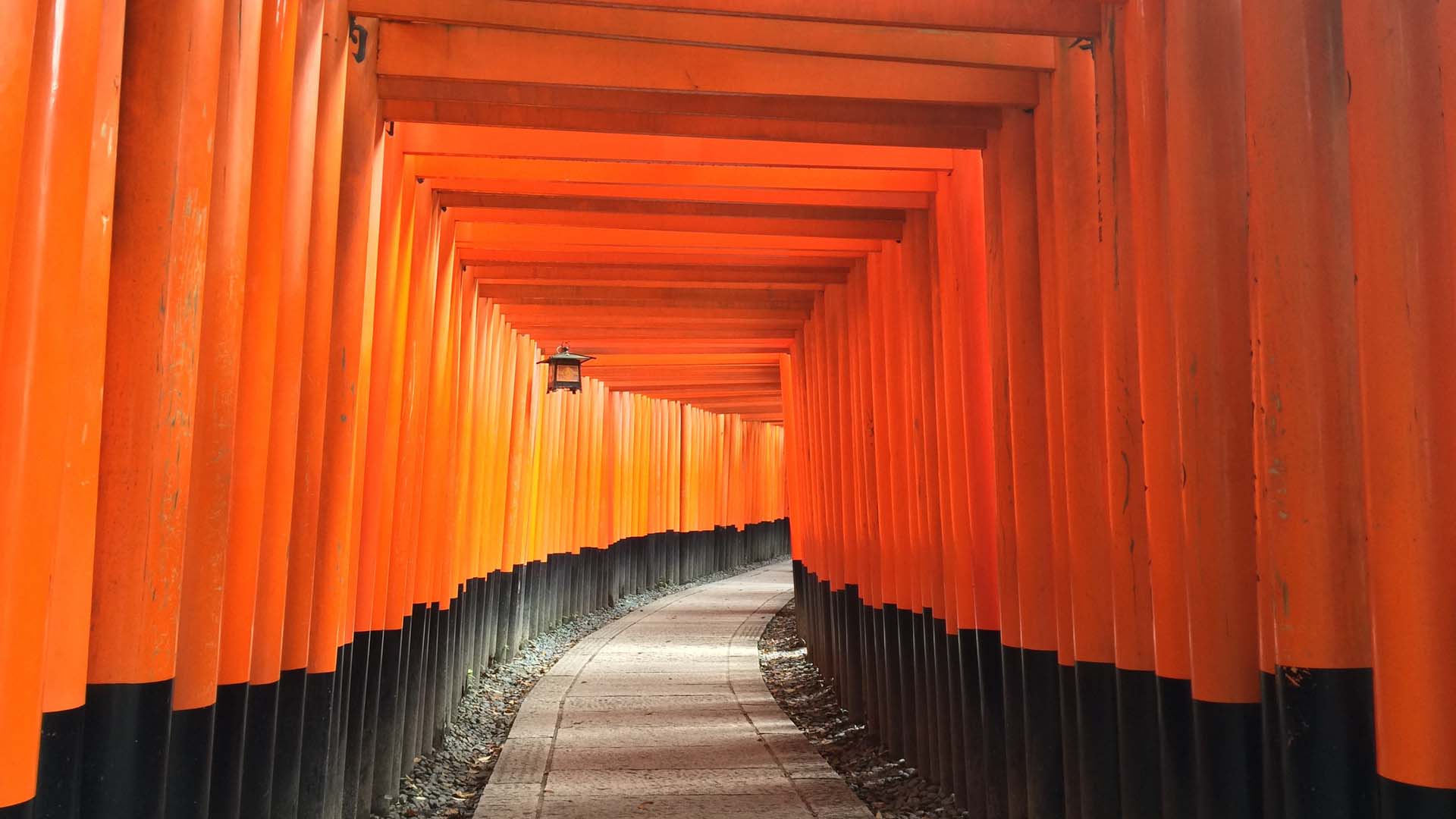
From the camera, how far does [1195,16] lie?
3.89 m

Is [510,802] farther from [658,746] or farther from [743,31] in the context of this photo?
[743,31]

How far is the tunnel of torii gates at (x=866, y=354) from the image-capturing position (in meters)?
2.81

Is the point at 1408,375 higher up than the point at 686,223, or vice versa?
the point at 686,223

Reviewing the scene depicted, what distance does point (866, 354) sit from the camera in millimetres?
9578

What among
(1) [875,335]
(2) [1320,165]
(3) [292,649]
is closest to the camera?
(2) [1320,165]

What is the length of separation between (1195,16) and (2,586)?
13.0ft

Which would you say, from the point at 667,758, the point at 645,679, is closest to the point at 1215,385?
the point at 667,758

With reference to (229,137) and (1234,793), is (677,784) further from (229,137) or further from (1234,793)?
(229,137)

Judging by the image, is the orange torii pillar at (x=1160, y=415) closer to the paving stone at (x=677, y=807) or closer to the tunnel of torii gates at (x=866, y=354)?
the tunnel of torii gates at (x=866, y=354)

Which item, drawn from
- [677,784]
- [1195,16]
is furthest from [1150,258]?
[677,784]

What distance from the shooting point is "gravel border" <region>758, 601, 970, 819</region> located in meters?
6.98

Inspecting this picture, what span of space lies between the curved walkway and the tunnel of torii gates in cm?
81

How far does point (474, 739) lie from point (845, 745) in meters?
3.05

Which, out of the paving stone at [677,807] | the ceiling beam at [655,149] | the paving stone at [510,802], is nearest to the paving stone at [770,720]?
the paving stone at [677,807]
